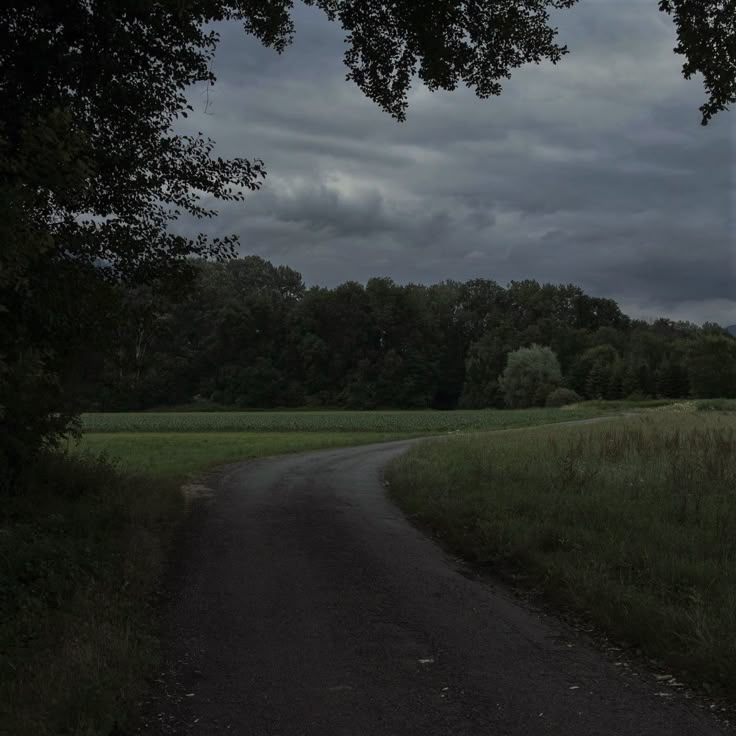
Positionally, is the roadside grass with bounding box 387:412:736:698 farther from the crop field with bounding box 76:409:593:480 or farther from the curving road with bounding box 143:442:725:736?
the crop field with bounding box 76:409:593:480

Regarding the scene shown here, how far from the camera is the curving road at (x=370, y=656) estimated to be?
4.35 m

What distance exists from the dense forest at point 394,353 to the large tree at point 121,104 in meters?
88.6

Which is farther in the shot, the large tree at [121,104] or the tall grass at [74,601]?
the large tree at [121,104]

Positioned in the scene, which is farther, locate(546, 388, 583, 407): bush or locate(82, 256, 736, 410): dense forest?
locate(82, 256, 736, 410): dense forest

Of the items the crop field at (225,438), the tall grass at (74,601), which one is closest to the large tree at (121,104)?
the tall grass at (74,601)

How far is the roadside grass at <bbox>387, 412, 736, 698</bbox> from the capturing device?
572 cm

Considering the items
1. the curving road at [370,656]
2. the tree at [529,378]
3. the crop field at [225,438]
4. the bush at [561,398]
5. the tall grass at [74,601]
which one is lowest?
the crop field at [225,438]

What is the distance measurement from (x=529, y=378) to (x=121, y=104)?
92.7 m

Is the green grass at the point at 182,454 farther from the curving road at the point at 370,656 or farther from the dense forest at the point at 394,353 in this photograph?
the dense forest at the point at 394,353

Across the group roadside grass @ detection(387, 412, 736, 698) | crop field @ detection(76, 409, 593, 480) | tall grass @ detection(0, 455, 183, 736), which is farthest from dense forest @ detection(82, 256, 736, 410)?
tall grass @ detection(0, 455, 183, 736)

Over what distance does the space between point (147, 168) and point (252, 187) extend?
1580mm

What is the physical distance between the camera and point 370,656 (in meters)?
5.45

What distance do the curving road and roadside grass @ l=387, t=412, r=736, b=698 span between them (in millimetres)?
536

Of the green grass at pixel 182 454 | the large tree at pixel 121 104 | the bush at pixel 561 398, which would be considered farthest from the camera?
the bush at pixel 561 398
